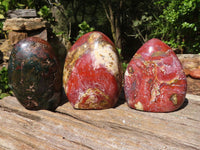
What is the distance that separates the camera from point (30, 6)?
3143 millimetres

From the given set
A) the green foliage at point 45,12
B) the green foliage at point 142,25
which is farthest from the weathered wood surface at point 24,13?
the green foliage at point 142,25

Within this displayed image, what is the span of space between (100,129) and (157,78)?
1.43 ft

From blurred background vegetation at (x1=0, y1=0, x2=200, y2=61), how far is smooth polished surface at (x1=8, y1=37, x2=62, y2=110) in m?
2.14

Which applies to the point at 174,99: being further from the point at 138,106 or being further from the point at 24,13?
the point at 24,13

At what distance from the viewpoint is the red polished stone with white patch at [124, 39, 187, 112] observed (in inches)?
45.4

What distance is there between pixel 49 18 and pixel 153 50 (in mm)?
2606

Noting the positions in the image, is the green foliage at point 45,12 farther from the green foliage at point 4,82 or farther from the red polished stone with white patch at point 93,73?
the red polished stone with white patch at point 93,73

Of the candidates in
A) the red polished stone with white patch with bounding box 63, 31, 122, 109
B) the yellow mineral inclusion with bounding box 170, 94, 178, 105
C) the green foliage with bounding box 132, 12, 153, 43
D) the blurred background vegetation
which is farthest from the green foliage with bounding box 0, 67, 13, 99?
the green foliage with bounding box 132, 12, 153, 43

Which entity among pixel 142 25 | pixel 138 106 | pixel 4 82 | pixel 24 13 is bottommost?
pixel 4 82

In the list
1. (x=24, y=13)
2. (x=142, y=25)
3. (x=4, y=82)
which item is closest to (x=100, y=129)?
(x=4, y=82)

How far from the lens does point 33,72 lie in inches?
46.4

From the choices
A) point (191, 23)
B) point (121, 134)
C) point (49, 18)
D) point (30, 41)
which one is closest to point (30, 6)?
point (49, 18)

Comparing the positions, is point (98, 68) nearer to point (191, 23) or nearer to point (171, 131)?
point (171, 131)

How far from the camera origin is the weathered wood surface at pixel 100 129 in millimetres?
994
